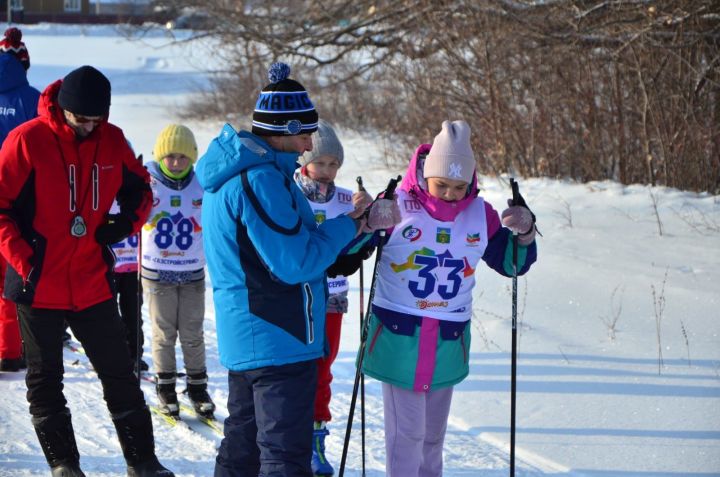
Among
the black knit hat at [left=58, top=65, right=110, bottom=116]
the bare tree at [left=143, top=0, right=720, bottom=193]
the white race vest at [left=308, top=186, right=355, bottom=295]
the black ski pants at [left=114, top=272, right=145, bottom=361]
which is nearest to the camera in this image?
the black knit hat at [left=58, top=65, right=110, bottom=116]

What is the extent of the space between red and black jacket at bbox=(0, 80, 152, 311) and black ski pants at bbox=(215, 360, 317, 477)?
1.14 meters

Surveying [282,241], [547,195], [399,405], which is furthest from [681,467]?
[547,195]

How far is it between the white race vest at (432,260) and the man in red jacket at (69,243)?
138 cm

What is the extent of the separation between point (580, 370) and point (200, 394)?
257 cm

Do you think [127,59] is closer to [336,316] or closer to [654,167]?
[654,167]

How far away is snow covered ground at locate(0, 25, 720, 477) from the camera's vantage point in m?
4.91

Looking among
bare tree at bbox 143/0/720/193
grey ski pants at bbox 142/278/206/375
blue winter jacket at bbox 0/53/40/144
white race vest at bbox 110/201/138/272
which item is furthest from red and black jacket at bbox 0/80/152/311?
bare tree at bbox 143/0/720/193

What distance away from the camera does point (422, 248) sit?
3.99 m

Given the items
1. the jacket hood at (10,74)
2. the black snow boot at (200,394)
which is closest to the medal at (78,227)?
the black snow boot at (200,394)

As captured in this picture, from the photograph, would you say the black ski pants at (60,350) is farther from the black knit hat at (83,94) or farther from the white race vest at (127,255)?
the white race vest at (127,255)

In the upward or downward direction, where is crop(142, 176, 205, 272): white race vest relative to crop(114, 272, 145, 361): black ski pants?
upward

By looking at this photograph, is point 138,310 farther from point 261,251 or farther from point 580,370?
point 580,370

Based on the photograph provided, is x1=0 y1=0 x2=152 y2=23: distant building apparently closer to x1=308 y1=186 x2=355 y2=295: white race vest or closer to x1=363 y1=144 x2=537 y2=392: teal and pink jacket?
x1=308 y1=186 x2=355 y2=295: white race vest

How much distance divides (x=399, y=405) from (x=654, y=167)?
7586 millimetres
